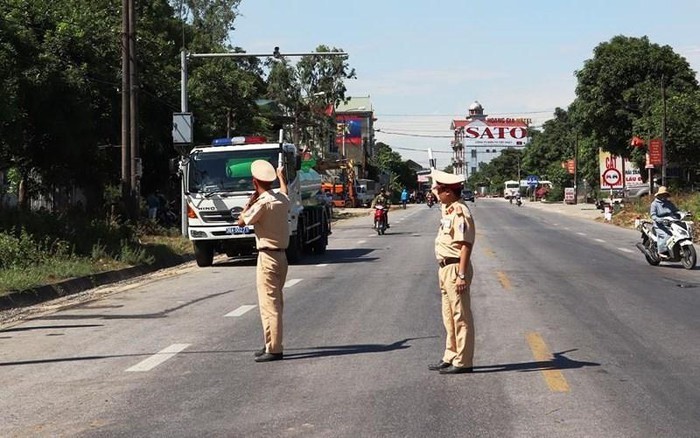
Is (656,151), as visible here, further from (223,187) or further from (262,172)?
(262,172)

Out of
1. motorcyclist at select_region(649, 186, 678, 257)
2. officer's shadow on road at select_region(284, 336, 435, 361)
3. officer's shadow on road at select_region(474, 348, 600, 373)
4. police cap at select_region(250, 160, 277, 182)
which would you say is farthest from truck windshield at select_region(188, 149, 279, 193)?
officer's shadow on road at select_region(474, 348, 600, 373)

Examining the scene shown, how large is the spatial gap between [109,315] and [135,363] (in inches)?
155

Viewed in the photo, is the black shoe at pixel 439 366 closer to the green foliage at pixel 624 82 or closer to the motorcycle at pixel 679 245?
the motorcycle at pixel 679 245

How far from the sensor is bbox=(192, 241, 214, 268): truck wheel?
68.2 feet

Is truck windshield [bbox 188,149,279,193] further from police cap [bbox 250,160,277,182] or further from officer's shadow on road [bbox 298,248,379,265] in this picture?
A: police cap [bbox 250,160,277,182]

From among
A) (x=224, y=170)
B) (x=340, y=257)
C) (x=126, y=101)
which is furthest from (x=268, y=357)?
(x=126, y=101)

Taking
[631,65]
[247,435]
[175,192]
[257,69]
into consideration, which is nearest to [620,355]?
[247,435]

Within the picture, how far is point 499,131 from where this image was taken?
647 ft

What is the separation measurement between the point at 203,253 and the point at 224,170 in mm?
2129

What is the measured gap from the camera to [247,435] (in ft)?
20.2

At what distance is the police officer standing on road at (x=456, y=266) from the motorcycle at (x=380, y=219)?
1000 inches

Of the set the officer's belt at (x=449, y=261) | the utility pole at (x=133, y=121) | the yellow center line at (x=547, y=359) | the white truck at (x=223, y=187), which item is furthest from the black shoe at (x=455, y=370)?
the utility pole at (x=133, y=121)

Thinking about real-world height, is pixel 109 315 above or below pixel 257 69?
below

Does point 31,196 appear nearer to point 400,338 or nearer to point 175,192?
point 175,192
